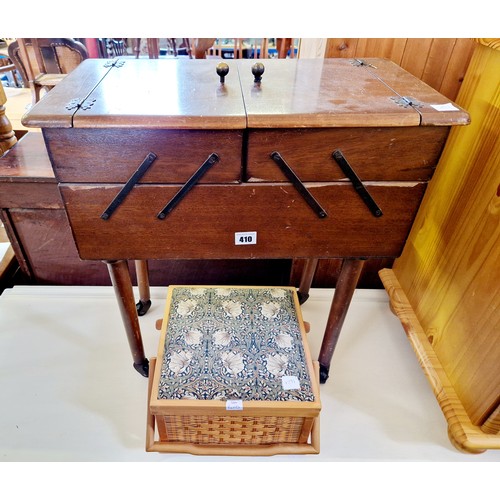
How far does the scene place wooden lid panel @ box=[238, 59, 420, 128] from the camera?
0.83 m

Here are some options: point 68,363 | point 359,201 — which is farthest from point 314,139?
point 68,363

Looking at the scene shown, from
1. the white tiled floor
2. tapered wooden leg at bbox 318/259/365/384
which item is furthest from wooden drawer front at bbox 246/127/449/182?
the white tiled floor

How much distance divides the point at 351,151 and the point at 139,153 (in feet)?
1.56

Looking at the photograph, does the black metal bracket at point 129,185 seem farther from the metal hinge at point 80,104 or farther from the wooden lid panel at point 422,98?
the wooden lid panel at point 422,98

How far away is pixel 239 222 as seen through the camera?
98 centimetres

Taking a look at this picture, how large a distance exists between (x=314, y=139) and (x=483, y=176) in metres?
0.62

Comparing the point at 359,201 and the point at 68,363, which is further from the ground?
the point at 359,201

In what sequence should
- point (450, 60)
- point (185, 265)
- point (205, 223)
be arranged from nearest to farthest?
point (205, 223) < point (450, 60) < point (185, 265)

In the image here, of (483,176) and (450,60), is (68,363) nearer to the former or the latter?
(483,176)

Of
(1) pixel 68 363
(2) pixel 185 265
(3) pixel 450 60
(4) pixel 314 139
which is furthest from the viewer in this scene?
(2) pixel 185 265

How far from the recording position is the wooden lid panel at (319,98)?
833 mm

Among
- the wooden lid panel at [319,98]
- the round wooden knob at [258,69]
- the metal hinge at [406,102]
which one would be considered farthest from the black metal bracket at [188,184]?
the metal hinge at [406,102]

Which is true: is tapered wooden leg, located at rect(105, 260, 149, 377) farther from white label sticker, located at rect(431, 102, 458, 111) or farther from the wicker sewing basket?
white label sticker, located at rect(431, 102, 458, 111)

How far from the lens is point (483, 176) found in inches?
45.8
